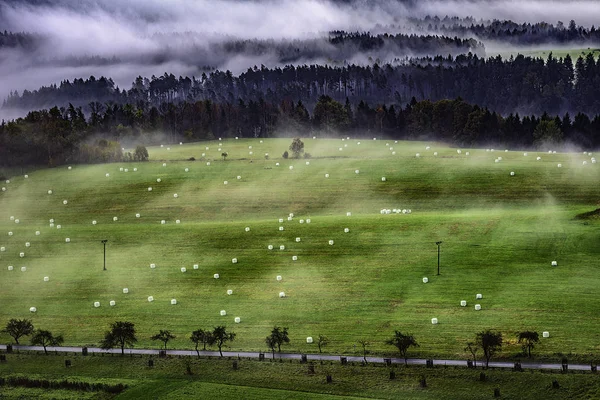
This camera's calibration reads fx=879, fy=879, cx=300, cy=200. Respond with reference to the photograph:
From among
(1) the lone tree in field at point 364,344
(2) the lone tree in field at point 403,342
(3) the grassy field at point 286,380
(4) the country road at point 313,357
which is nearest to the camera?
(3) the grassy field at point 286,380

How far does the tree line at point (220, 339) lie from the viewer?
282 feet

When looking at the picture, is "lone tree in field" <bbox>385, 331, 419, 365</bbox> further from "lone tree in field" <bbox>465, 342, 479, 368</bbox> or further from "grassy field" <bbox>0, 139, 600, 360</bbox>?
"lone tree in field" <bbox>465, 342, 479, 368</bbox>

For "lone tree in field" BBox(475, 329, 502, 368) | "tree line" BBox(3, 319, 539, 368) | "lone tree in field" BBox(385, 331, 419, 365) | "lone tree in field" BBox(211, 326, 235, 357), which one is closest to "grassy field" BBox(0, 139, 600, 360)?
"tree line" BBox(3, 319, 539, 368)

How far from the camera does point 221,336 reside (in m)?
92.1

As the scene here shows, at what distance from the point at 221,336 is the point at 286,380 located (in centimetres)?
1058

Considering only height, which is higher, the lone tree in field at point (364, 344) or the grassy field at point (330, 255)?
the grassy field at point (330, 255)

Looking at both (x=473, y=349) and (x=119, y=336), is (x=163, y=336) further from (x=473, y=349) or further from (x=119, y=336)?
(x=473, y=349)

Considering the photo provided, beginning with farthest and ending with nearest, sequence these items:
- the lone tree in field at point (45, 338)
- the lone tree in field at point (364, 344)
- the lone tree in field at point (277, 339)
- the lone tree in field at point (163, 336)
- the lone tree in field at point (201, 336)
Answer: the lone tree in field at point (45, 338) < the lone tree in field at point (163, 336) < the lone tree in field at point (201, 336) < the lone tree in field at point (277, 339) < the lone tree in field at point (364, 344)

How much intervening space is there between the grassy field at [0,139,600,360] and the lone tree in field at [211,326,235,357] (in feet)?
6.98

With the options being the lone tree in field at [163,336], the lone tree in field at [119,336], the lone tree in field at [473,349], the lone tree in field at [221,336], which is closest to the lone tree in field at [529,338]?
the lone tree in field at [473,349]

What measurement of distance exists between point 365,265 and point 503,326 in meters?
27.0

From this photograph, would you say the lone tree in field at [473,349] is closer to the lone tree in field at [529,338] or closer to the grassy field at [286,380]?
the grassy field at [286,380]

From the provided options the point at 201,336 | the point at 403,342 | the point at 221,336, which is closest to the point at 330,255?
the point at 201,336

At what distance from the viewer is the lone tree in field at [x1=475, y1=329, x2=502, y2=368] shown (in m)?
84.2
